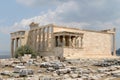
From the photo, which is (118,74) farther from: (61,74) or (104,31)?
(104,31)

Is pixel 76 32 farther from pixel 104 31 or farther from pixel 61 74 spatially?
pixel 61 74

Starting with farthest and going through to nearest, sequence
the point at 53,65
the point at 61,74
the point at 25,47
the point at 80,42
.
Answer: the point at 80,42, the point at 25,47, the point at 53,65, the point at 61,74

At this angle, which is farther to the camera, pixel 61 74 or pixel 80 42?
pixel 80 42

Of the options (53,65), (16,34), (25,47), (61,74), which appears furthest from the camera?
(16,34)

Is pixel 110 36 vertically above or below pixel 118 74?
above

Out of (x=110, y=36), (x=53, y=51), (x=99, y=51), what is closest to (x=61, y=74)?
(x=53, y=51)

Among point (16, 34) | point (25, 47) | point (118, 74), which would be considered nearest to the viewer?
point (118, 74)

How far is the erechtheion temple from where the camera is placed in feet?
159

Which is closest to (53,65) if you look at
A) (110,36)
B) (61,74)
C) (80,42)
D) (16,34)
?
(61,74)

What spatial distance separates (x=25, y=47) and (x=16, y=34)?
8.59 metres

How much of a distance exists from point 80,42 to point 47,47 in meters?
7.01

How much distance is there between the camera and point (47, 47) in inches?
2010

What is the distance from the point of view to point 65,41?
166 ft

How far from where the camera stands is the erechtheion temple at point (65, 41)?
159 ft
